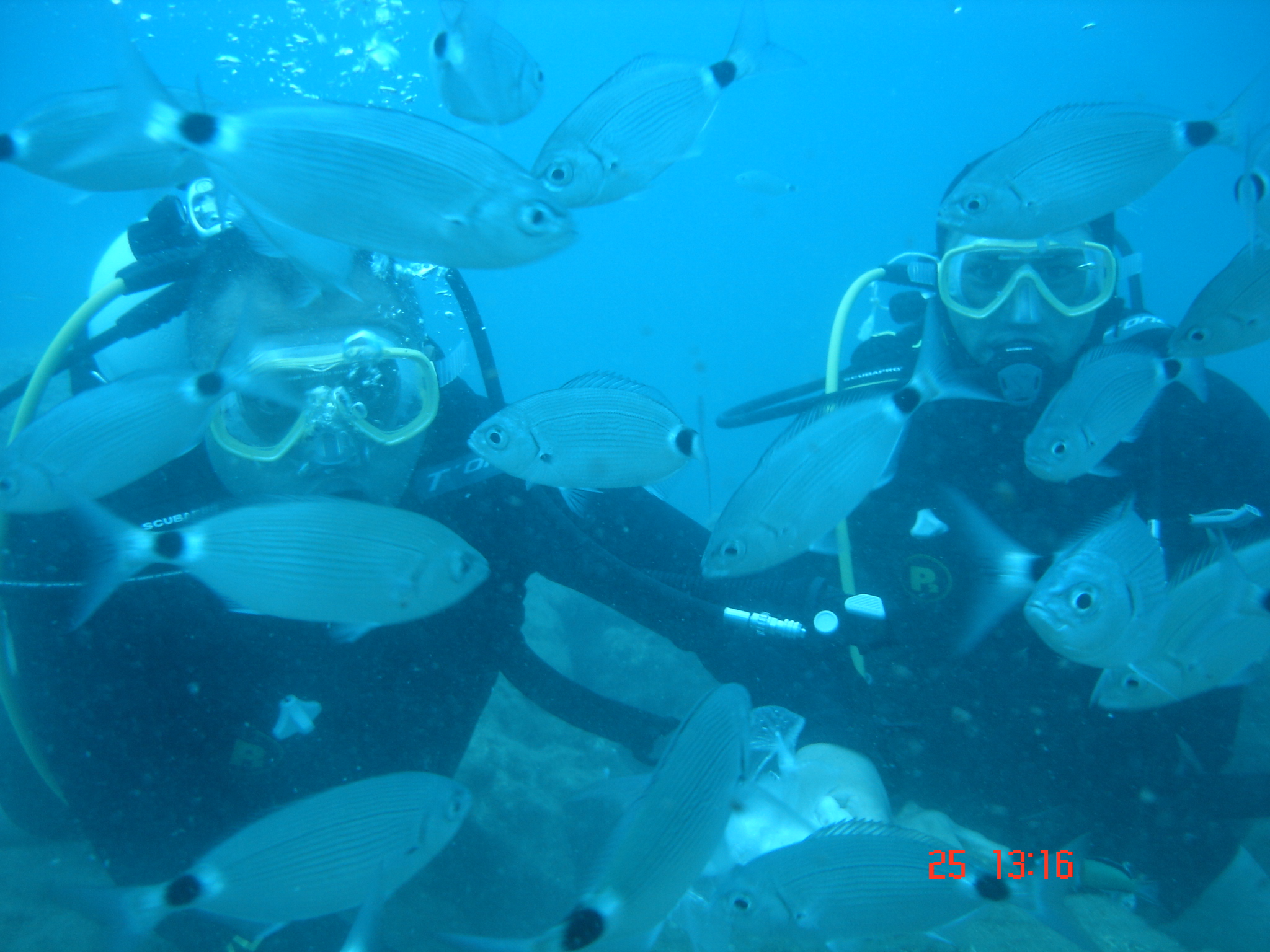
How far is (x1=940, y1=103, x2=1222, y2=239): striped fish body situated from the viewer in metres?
1.93

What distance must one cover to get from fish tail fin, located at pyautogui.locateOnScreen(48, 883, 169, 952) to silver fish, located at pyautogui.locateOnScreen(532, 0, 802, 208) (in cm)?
241

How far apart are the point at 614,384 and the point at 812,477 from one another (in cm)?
72

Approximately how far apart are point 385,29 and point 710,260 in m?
54.2

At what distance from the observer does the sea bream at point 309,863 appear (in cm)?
180

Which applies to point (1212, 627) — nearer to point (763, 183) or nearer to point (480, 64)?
point (480, 64)

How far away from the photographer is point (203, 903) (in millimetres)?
1823

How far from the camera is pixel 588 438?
74.7 inches

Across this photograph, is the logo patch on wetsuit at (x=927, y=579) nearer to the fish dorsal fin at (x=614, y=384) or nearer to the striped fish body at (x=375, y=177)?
the fish dorsal fin at (x=614, y=384)

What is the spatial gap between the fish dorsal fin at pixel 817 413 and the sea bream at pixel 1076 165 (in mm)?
742

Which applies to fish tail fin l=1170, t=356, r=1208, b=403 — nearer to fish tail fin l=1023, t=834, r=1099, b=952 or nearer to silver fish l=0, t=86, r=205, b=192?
fish tail fin l=1023, t=834, r=1099, b=952

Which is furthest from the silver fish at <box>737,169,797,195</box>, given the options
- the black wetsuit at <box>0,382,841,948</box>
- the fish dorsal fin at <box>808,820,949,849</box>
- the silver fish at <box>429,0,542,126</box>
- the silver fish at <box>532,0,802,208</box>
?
the fish dorsal fin at <box>808,820,949,849</box>

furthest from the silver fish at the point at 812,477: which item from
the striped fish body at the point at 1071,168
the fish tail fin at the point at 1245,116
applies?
the fish tail fin at the point at 1245,116

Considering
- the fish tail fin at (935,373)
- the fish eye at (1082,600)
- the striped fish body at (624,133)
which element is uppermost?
the striped fish body at (624,133)

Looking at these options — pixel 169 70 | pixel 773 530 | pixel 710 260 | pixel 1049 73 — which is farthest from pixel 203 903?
pixel 710 260
